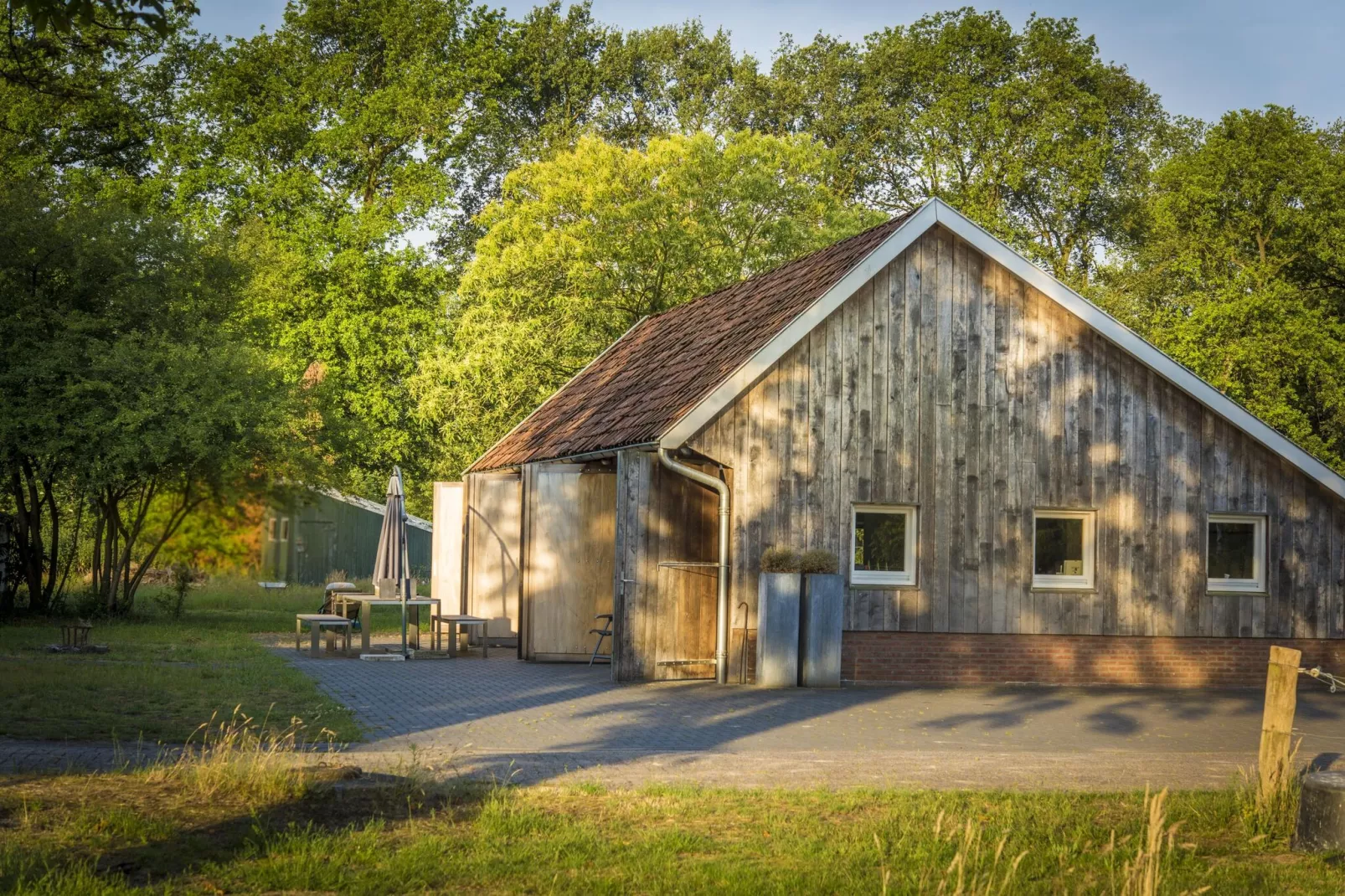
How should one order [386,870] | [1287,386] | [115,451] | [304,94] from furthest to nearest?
[304,94] < [1287,386] < [115,451] < [386,870]

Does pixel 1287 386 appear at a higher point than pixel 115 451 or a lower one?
higher

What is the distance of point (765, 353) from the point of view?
1817 cm

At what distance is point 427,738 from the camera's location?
12.1 metres

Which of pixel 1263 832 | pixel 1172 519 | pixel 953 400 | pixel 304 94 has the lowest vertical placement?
pixel 1263 832

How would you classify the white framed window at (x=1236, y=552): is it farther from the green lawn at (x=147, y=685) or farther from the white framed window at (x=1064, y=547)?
the green lawn at (x=147, y=685)

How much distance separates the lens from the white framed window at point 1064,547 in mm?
19469

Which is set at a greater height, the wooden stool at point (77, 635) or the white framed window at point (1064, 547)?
the white framed window at point (1064, 547)

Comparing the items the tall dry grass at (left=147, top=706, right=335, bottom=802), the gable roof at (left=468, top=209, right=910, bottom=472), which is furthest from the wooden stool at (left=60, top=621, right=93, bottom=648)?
the tall dry grass at (left=147, top=706, right=335, bottom=802)

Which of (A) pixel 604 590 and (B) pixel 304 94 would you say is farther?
(B) pixel 304 94

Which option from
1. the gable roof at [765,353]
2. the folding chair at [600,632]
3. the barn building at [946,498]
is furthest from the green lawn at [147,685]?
the gable roof at [765,353]

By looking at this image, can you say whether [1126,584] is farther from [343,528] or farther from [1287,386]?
[343,528]

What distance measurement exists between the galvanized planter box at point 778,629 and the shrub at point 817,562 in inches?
6.5

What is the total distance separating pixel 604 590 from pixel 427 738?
8987mm

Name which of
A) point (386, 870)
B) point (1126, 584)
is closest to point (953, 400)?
point (1126, 584)
